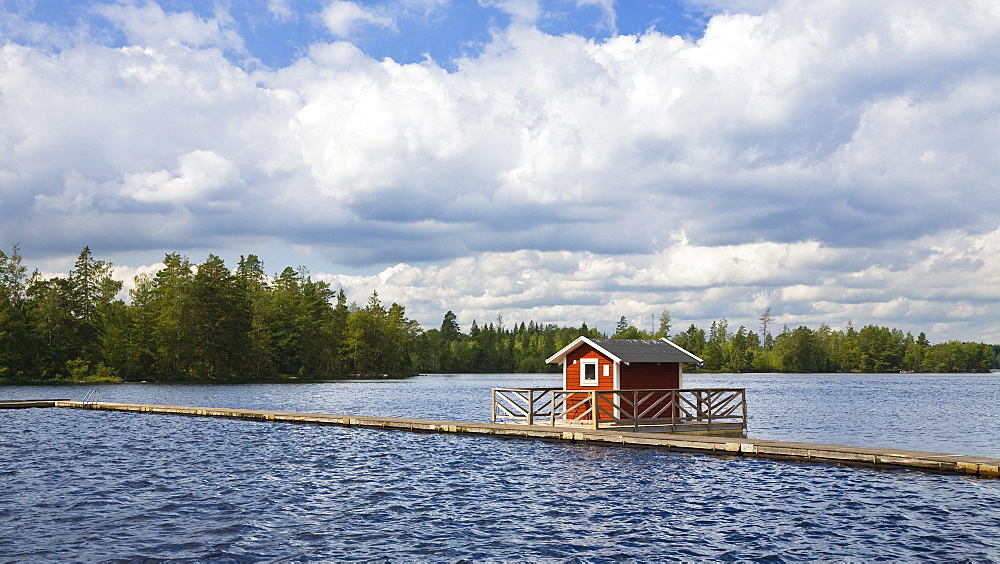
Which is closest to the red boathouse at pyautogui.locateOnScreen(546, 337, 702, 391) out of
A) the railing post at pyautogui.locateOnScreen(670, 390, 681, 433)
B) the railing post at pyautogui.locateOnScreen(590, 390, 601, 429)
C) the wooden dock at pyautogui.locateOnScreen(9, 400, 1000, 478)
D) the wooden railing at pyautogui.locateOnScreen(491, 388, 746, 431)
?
the wooden railing at pyautogui.locateOnScreen(491, 388, 746, 431)

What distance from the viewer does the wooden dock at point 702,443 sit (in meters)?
21.5

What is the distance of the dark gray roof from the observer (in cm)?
3180

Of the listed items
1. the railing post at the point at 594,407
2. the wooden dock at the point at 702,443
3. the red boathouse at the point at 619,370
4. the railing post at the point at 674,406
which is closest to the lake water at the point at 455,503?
the wooden dock at the point at 702,443

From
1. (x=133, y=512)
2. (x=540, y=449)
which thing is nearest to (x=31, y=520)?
(x=133, y=512)

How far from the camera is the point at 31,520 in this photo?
1677cm

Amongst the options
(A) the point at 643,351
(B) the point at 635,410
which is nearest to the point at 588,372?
(A) the point at 643,351

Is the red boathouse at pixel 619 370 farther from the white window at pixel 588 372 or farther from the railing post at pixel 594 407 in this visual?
the railing post at pixel 594 407

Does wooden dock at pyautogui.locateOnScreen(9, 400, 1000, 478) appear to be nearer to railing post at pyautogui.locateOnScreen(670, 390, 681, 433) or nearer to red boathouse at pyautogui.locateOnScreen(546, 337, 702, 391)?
red boathouse at pyautogui.locateOnScreen(546, 337, 702, 391)

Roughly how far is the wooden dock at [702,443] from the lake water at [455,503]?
0.44 meters

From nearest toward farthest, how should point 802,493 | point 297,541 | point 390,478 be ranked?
point 297,541 < point 802,493 < point 390,478

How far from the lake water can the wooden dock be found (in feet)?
1.46

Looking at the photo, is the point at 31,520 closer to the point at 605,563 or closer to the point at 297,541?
the point at 297,541

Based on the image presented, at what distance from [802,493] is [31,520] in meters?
17.6

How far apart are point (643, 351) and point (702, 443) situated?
688 cm
